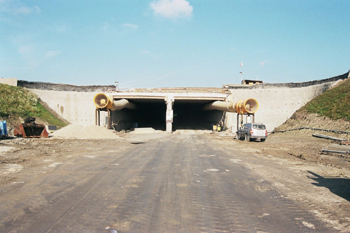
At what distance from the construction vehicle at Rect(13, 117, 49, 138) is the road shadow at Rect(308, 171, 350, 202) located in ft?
84.8

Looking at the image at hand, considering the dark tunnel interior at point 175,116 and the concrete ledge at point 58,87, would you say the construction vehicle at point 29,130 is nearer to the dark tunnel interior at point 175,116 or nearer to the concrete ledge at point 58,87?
the concrete ledge at point 58,87

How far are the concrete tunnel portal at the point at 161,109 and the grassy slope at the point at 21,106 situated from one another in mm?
9542

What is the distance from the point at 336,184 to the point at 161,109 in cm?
5906

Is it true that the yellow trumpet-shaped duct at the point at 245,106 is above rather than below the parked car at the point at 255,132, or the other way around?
above

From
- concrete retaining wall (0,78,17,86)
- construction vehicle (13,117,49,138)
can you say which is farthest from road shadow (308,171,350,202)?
concrete retaining wall (0,78,17,86)

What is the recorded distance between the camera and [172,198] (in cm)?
742

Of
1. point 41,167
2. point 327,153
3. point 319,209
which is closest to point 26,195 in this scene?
point 41,167

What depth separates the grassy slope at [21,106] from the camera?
34531 mm

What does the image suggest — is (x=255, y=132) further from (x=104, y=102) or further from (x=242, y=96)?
(x=242, y=96)

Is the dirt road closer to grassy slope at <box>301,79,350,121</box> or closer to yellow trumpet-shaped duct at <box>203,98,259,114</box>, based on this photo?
grassy slope at <box>301,79,350,121</box>

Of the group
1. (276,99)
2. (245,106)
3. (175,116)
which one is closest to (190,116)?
(175,116)

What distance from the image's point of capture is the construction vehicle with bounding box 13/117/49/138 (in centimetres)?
2625

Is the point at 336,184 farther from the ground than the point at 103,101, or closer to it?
closer to it

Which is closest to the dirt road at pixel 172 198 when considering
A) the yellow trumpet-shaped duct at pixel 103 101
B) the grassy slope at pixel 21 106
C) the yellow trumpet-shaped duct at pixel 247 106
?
the yellow trumpet-shaped duct at pixel 247 106
